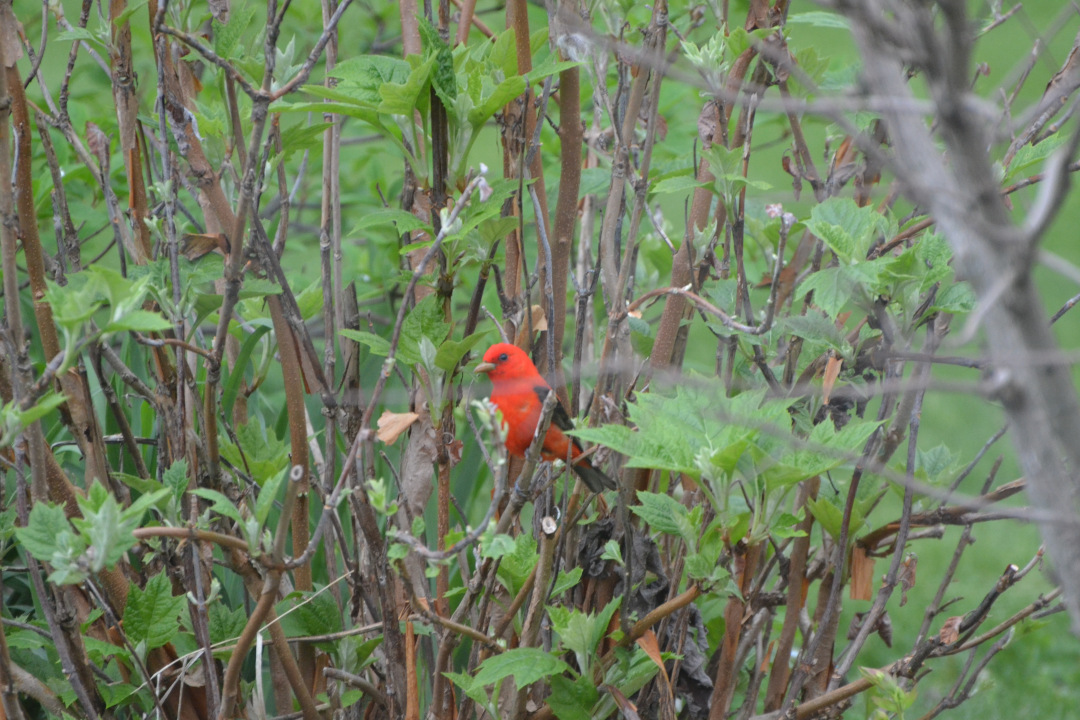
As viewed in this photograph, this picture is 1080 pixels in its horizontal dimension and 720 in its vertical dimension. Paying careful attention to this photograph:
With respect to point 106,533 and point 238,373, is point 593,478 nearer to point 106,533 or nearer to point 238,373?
point 238,373

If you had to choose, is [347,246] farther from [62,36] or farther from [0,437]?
[0,437]

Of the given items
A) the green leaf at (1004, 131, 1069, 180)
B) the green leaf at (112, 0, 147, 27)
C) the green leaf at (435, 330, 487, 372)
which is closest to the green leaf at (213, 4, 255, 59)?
the green leaf at (112, 0, 147, 27)

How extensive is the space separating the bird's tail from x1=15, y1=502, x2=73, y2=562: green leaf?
90 cm

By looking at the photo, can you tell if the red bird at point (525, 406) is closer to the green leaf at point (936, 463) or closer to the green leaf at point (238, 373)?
the green leaf at point (238, 373)

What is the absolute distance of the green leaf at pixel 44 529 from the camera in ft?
4.17

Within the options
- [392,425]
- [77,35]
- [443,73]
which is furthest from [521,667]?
[77,35]

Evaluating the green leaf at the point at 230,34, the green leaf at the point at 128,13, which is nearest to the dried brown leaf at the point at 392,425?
the green leaf at the point at 230,34

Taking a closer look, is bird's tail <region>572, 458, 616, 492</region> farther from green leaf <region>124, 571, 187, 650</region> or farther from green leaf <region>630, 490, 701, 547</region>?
green leaf <region>124, 571, 187, 650</region>

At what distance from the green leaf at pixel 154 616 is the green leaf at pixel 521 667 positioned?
0.55 m

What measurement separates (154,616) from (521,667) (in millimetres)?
659

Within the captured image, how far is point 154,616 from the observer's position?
1633mm

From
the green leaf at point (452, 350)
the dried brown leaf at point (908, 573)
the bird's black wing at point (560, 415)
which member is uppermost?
the green leaf at point (452, 350)

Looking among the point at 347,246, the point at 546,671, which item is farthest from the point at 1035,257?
the point at 347,246

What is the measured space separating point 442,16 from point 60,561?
126cm
